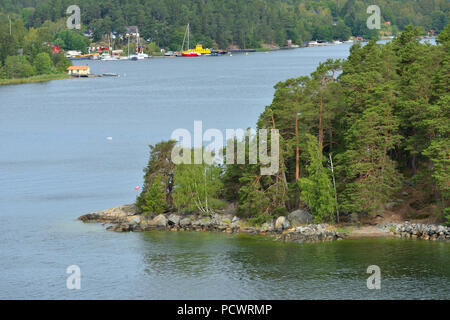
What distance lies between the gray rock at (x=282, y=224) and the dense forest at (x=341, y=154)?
0.79 meters

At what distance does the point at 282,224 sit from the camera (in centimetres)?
5822

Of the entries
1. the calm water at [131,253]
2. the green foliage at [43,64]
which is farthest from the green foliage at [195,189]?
the green foliage at [43,64]

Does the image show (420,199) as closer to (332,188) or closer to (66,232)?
(332,188)

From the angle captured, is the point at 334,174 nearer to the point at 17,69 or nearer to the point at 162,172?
the point at 162,172

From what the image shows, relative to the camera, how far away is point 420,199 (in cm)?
5931

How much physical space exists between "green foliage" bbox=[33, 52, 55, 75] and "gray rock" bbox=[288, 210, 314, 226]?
146 metres

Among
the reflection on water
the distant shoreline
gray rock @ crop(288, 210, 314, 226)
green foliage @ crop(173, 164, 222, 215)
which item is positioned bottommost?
the reflection on water

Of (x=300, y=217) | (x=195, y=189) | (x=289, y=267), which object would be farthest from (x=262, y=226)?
(x=289, y=267)

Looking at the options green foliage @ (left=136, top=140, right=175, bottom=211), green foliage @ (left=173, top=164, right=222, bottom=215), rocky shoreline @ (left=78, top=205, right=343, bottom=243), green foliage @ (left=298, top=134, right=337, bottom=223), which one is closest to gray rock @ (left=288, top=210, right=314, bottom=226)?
rocky shoreline @ (left=78, top=205, right=343, bottom=243)

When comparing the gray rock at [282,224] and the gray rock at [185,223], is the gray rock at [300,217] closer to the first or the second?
the gray rock at [282,224]

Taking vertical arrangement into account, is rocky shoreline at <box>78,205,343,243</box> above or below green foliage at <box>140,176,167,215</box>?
below

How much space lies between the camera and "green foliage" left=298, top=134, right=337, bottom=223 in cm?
5766

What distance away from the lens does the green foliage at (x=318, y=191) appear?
57.7 m

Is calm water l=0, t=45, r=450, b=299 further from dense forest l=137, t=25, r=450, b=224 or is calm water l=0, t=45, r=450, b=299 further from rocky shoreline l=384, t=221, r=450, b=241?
dense forest l=137, t=25, r=450, b=224
